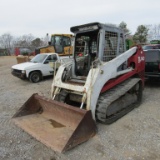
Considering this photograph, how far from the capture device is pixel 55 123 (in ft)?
15.7

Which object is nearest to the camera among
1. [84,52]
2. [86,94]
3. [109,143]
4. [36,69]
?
[109,143]

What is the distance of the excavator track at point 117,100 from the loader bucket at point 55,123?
478 mm

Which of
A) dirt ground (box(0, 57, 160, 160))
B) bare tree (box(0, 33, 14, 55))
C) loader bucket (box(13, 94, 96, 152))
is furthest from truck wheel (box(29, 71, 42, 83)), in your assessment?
bare tree (box(0, 33, 14, 55))

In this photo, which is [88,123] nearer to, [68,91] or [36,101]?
[68,91]

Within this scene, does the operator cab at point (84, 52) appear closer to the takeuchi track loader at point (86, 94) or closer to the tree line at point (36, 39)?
the takeuchi track loader at point (86, 94)

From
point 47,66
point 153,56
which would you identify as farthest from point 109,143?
point 47,66

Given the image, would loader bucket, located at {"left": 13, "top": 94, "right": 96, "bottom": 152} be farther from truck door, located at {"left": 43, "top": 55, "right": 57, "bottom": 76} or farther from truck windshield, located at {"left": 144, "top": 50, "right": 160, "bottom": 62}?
truck door, located at {"left": 43, "top": 55, "right": 57, "bottom": 76}

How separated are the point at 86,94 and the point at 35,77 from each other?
6895 mm

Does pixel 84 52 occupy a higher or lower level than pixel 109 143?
higher

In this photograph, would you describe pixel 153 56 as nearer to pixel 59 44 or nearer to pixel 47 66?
pixel 47 66

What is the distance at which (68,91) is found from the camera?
5332 millimetres

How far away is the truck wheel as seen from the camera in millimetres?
10820

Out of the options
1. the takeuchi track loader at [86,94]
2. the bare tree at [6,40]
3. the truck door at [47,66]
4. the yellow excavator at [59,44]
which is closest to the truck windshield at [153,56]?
the takeuchi track loader at [86,94]

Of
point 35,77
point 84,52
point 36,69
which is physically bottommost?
point 35,77
